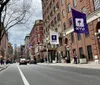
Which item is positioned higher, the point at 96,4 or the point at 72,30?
the point at 96,4

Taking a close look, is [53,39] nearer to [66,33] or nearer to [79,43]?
[66,33]

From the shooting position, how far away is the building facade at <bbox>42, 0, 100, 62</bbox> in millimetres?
31891

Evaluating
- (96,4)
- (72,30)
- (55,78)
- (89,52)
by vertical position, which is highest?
(96,4)

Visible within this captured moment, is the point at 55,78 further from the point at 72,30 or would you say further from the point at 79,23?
the point at 72,30

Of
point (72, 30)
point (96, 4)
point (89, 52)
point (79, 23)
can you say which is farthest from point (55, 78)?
point (72, 30)

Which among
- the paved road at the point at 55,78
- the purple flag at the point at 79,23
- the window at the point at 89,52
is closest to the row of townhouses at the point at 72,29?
the window at the point at 89,52

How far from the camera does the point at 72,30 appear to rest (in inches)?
1634

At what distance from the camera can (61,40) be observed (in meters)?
51.6

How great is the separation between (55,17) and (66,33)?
1334 cm

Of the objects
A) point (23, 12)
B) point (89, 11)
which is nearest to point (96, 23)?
point (89, 11)

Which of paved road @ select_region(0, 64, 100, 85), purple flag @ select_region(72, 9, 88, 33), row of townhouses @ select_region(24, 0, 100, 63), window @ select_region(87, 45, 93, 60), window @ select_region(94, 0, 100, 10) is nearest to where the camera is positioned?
paved road @ select_region(0, 64, 100, 85)

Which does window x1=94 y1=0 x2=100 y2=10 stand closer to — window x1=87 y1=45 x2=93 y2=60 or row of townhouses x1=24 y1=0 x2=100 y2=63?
row of townhouses x1=24 y1=0 x2=100 y2=63

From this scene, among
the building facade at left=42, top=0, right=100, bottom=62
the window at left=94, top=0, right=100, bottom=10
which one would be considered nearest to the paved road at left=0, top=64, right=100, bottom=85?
the building facade at left=42, top=0, right=100, bottom=62

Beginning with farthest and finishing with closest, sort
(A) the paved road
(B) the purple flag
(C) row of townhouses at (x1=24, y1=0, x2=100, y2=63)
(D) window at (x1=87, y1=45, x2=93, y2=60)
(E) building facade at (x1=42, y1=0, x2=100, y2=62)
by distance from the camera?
1. (D) window at (x1=87, y1=45, x2=93, y2=60)
2. (E) building facade at (x1=42, y1=0, x2=100, y2=62)
3. (C) row of townhouses at (x1=24, y1=0, x2=100, y2=63)
4. (B) the purple flag
5. (A) the paved road
